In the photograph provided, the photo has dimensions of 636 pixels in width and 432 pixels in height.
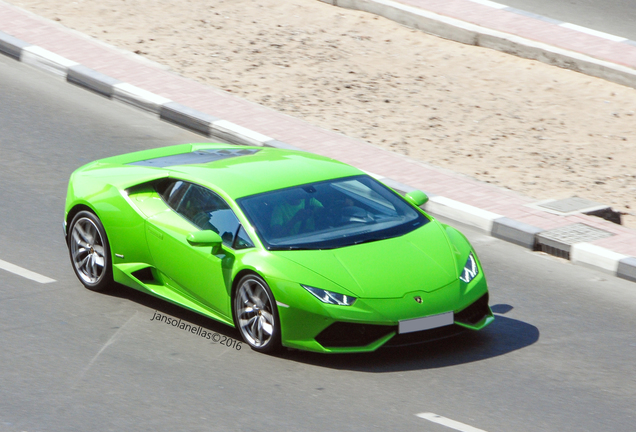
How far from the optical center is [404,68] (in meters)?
15.3

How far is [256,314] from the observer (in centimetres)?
726

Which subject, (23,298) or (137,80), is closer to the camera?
(23,298)

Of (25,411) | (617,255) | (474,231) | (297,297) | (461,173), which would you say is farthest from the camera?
(461,173)

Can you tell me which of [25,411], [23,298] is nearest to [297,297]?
[25,411]

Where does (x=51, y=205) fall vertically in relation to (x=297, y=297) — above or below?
below

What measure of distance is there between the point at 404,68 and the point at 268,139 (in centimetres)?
363

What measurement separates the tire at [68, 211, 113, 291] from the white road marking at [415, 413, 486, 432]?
3306 millimetres

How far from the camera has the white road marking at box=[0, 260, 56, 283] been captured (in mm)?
8758

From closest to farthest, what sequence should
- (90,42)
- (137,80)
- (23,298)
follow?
(23,298), (137,80), (90,42)

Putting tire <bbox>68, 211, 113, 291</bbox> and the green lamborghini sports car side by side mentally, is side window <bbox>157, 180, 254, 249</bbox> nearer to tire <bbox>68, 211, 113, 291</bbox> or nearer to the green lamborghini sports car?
the green lamborghini sports car

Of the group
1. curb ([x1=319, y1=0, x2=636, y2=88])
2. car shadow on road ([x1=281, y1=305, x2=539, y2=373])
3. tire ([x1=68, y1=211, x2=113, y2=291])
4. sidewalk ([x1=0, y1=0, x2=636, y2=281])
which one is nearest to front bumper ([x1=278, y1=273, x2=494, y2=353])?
car shadow on road ([x1=281, y1=305, x2=539, y2=373])

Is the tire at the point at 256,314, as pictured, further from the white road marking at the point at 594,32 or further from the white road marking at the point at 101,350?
the white road marking at the point at 594,32

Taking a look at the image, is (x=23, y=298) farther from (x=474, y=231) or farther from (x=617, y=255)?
(x=617, y=255)

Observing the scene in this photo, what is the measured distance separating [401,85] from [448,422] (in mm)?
9126
